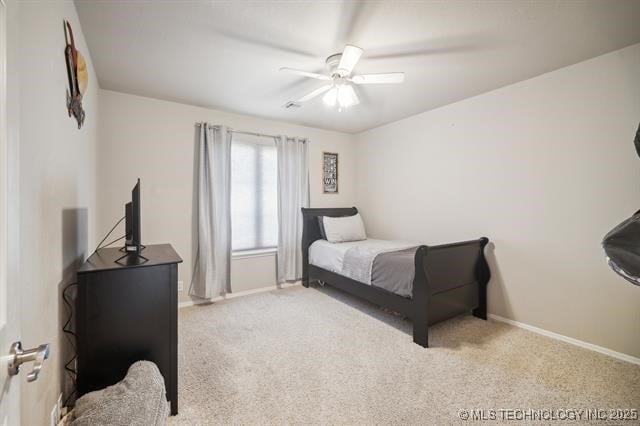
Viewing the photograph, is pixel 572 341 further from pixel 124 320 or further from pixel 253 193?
pixel 253 193

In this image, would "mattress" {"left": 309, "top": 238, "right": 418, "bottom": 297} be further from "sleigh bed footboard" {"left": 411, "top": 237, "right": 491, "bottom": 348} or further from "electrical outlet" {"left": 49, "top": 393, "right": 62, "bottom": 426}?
"electrical outlet" {"left": 49, "top": 393, "right": 62, "bottom": 426}

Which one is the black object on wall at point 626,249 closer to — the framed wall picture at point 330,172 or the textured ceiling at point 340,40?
the textured ceiling at point 340,40

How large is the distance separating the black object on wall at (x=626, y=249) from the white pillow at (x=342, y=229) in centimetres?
289

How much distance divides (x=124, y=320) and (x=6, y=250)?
3.61 feet

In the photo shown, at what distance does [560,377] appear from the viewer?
6.35 ft

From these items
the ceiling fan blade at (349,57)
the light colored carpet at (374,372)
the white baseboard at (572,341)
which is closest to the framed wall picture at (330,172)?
the light colored carpet at (374,372)

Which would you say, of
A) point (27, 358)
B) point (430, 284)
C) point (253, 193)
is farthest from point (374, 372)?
point (253, 193)

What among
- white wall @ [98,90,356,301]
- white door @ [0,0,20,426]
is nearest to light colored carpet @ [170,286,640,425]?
white wall @ [98,90,356,301]

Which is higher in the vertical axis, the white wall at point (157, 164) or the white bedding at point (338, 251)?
the white wall at point (157, 164)

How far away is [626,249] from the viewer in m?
1.09

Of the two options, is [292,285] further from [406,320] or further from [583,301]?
[583,301]

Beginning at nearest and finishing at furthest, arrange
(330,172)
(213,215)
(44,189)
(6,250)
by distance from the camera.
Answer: (6,250) < (44,189) < (213,215) < (330,172)

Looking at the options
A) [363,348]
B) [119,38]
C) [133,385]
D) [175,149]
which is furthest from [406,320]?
[119,38]

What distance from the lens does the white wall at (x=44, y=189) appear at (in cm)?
98
